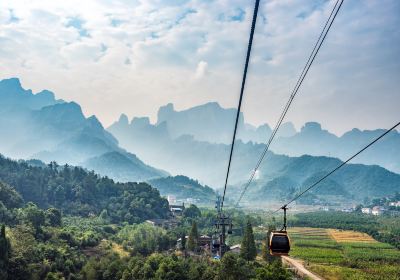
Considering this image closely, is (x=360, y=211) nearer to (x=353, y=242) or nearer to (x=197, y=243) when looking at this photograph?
(x=353, y=242)

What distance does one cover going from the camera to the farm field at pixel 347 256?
52500 mm

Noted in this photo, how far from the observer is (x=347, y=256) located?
66.8 m

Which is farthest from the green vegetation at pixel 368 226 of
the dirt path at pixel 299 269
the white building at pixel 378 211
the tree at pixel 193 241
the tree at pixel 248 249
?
the white building at pixel 378 211

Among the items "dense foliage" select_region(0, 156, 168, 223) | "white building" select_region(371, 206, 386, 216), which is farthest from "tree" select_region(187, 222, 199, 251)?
"white building" select_region(371, 206, 386, 216)

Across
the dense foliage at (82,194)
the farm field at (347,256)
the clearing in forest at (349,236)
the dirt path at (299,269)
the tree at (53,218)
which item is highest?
the dense foliage at (82,194)

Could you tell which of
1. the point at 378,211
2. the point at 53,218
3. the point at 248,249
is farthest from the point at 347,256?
the point at 378,211

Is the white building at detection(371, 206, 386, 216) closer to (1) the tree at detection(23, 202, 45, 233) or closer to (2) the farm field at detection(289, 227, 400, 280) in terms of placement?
(2) the farm field at detection(289, 227, 400, 280)

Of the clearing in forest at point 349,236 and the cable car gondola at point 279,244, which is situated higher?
the cable car gondola at point 279,244

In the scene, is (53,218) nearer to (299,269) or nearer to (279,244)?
(299,269)

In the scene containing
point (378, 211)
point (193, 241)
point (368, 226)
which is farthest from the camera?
point (378, 211)

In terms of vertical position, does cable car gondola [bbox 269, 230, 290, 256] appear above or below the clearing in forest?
above

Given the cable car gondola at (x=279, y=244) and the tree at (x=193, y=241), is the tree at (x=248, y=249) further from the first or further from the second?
the cable car gondola at (x=279, y=244)

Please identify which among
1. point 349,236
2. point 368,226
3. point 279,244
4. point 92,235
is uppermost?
point 279,244

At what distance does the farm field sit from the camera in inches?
2067
